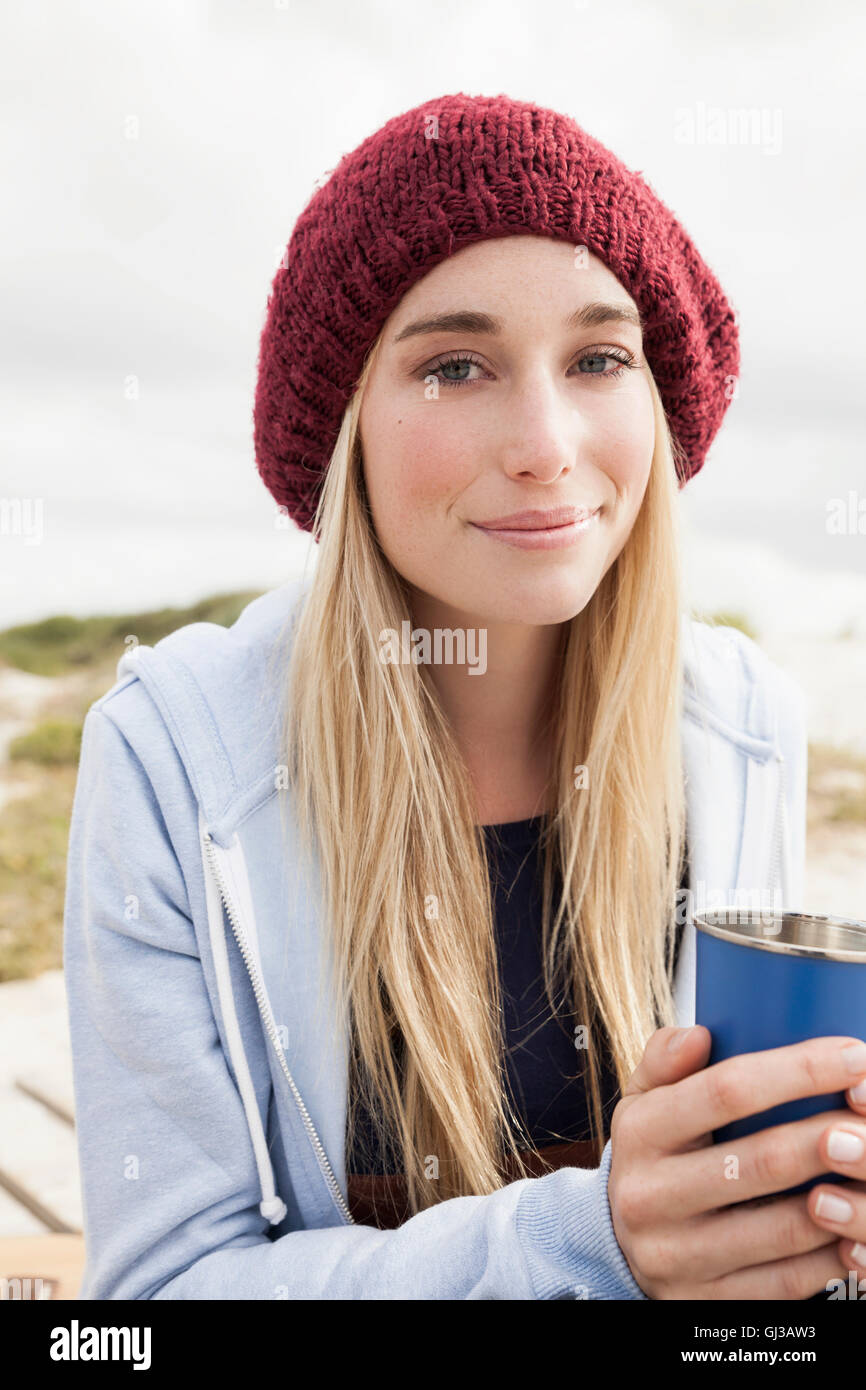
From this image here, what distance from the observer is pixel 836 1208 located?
0.97 metres

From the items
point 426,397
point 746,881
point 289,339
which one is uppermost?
point 289,339

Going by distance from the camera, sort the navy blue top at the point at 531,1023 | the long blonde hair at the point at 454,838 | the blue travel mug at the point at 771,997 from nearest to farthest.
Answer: the blue travel mug at the point at 771,997 → the long blonde hair at the point at 454,838 → the navy blue top at the point at 531,1023

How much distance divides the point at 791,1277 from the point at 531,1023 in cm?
75

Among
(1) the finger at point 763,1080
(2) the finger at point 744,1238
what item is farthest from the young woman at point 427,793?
(1) the finger at point 763,1080

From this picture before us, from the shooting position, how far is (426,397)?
59.5 inches

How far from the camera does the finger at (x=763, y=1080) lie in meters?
0.93

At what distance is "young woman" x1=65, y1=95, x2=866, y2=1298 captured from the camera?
4.79 feet

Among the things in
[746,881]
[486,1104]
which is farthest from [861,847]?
[486,1104]

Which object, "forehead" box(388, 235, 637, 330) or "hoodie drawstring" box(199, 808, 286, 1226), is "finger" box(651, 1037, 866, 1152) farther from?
"forehead" box(388, 235, 637, 330)

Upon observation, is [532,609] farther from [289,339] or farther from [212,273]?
[212,273]

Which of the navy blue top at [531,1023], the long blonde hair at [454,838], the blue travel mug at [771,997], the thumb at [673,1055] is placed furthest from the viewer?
the navy blue top at [531,1023]

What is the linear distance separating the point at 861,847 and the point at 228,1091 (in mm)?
5182

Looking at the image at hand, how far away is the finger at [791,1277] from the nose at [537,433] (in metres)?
0.92

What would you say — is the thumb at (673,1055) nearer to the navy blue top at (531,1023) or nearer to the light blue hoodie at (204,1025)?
the light blue hoodie at (204,1025)
